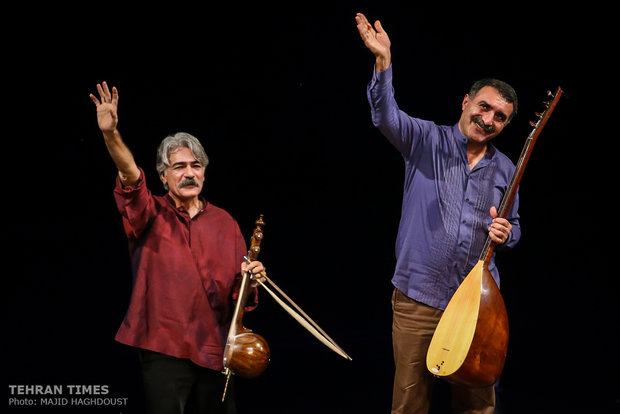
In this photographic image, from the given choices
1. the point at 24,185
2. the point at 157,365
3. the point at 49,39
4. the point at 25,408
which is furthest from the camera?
the point at 24,185

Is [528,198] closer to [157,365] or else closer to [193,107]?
[193,107]

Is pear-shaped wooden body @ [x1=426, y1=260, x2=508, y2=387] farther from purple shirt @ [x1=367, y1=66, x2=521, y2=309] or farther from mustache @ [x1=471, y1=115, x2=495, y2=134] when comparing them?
mustache @ [x1=471, y1=115, x2=495, y2=134]

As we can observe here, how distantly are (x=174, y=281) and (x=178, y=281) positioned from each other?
13mm

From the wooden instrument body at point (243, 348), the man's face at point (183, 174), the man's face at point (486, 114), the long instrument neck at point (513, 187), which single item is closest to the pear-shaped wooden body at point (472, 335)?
the long instrument neck at point (513, 187)

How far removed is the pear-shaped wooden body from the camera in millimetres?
Result: 2311

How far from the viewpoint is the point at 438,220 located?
2.49 m

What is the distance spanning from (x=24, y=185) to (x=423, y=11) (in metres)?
2.82

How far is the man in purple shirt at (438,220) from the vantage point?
8.15ft

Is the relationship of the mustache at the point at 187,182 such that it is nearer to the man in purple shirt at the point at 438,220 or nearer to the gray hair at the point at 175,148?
the gray hair at the point at 175,148

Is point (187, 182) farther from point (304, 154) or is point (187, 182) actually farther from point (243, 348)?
point (304, 154)

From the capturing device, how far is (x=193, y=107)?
15.3 ft

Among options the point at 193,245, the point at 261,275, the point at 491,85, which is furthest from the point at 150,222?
the point at 491,85

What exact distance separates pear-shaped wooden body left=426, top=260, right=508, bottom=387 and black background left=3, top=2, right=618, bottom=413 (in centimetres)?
166

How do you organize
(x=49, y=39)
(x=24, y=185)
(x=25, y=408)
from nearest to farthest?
(x=25, y=408) → (x=49, y=39) → (x=24, y=185)
